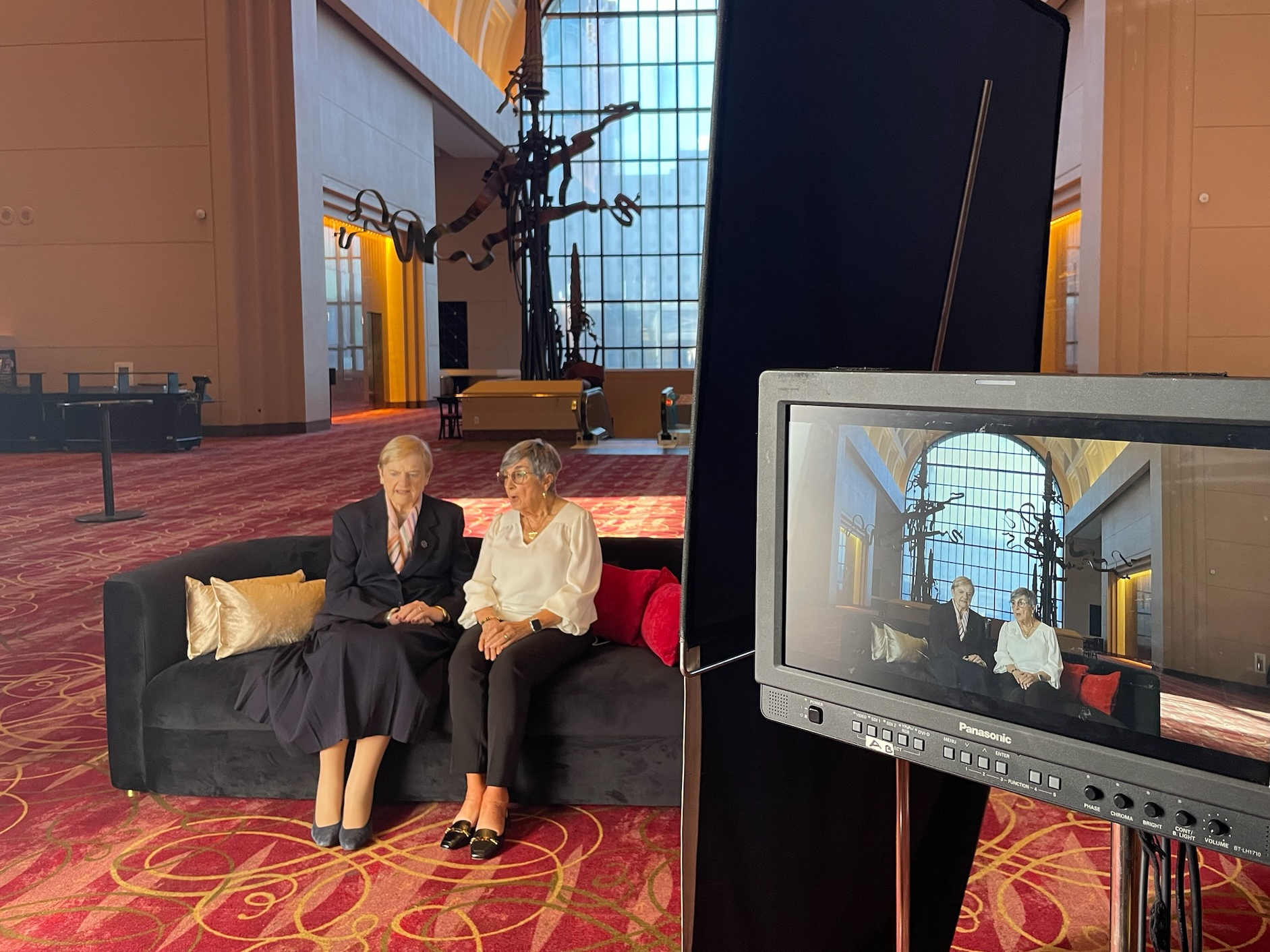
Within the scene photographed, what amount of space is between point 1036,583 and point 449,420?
17604 mm

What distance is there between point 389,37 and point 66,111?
6873 millimetres

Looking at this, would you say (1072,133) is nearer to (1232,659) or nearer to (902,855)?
(902,855)

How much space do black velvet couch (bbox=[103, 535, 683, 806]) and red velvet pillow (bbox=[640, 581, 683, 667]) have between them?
0.13 feet

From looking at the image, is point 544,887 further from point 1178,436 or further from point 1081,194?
point 1081,194

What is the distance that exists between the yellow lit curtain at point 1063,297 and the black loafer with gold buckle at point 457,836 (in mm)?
16581

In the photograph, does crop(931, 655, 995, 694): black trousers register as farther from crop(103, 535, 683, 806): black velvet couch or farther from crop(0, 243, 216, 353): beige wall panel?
crop(0, 243, 216, 353): beige wall panel

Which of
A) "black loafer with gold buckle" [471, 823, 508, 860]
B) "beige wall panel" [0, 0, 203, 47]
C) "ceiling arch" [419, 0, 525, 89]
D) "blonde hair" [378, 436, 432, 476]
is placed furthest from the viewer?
"ceiling arch" [419, 0, 525, 89]

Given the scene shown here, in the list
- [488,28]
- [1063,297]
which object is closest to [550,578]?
[1063,297]

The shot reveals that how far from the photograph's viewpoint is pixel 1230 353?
44.3ft

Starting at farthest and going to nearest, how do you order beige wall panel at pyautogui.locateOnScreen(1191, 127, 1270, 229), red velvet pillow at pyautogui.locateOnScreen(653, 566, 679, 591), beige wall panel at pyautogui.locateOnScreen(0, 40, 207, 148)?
beige wall panel at pyautogui.locateOnScreen(0, 40, 207, 148)
beige wall panel at pyautogui.locateOnScreen(1191, 127, 1270, 229)
red velvet pillow at pyautogui.locateOnScreen(653, 566, 679, 591)

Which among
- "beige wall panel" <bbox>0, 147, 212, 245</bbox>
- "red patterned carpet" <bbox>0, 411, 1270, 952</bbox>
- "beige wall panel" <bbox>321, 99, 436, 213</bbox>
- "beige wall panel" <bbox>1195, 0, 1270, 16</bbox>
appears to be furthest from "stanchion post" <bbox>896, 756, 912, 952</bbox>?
"beige wall panel" <bbox>321, 99, 436, 213</bbox>

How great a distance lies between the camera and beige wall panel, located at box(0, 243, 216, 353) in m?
17.0

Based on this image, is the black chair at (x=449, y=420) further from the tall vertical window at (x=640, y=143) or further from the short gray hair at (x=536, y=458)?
the short gray hair at (x=536, y=458)

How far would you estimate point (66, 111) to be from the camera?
16.8 meters
